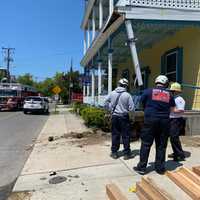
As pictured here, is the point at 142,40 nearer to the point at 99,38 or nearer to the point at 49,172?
the point at 99,38

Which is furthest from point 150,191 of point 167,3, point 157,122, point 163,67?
point 163,67

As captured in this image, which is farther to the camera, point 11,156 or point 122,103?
point 11,156

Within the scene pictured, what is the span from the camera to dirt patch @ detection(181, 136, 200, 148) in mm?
10368

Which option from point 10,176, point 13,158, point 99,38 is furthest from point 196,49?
point 10,176

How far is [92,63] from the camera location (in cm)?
2425

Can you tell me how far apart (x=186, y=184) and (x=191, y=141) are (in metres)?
5.18

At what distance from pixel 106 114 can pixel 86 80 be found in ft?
42.7

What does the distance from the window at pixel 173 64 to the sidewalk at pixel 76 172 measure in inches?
193

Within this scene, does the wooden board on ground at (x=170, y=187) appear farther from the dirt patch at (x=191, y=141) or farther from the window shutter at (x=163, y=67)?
the window shutter at (x=163, y=67)

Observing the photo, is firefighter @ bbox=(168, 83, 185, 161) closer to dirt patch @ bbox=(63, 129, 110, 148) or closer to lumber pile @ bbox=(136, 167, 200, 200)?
lumber pile @ bbox=(136, 167, 200, 200)

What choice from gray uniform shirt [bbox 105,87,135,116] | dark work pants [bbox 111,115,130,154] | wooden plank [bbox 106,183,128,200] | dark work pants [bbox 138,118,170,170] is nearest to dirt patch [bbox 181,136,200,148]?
dark work pants [bbox 111,115,130,154]

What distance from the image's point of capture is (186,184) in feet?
19.2

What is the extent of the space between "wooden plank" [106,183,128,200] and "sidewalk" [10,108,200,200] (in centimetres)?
15

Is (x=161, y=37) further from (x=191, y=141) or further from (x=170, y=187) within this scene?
(x=170, y=187)
